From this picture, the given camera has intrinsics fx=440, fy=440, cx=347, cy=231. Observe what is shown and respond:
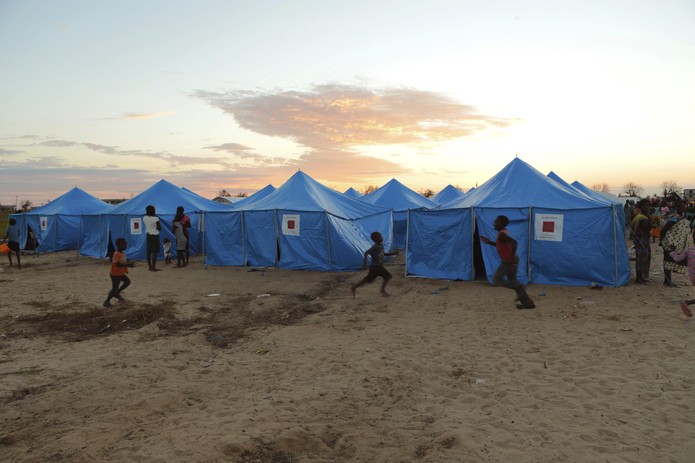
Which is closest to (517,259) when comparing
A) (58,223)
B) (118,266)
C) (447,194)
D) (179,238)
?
(118,266)

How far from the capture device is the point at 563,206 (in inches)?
436

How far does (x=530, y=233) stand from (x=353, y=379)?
762 cm

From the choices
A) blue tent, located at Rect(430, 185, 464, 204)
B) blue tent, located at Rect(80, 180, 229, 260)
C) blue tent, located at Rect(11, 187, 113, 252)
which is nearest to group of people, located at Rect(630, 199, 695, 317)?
blue tent, located at Rect(80, 180, 229, 260)

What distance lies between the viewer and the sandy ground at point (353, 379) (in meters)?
3.82

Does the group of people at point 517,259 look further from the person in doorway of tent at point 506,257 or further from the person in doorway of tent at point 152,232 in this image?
the person in doorway of tent at point 152,232

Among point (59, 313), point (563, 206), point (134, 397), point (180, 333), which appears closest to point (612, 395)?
point (134, 397)

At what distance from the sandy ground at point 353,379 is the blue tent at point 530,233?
3.02 ft

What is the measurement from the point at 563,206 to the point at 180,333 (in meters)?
9.33

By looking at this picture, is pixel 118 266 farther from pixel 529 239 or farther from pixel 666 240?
pixel 666 240

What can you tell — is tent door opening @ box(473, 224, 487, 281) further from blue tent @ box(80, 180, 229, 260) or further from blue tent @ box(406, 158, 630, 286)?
blue tent @ box(80, 180, 229, 260)

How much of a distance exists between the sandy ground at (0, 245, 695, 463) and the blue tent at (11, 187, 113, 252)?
14152mm

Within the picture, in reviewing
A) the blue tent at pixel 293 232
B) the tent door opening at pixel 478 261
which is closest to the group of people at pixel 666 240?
the tent door opening at pixel 478 261

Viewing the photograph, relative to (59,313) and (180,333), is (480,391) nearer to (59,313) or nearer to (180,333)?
(180,333)

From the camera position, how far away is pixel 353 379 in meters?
5.38
